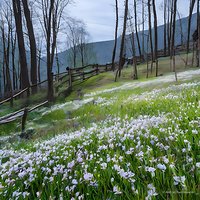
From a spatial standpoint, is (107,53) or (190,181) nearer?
(190,181)

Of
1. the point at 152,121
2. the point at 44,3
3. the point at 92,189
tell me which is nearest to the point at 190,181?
the point at 92,189

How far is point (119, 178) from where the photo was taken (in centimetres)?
209

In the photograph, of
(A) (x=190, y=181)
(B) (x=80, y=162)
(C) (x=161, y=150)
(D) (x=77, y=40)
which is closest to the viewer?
(A) (x=190, y=181)

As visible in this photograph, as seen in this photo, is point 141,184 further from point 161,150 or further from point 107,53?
point 107,53

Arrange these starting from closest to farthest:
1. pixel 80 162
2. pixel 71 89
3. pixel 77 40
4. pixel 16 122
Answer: pixel 80 162 → pixel 16 122 → pixel 71 89 → pixel 77 40

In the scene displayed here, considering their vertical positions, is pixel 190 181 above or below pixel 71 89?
above

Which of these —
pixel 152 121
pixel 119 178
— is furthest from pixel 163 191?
pixel 152 121

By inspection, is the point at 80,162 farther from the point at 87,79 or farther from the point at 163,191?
the point at 87,79

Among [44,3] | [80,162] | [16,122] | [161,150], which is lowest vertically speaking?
[16,122]

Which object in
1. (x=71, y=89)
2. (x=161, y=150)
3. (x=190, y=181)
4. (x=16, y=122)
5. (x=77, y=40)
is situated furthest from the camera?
(x=77, y=40)

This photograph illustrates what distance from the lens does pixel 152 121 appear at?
3.99m

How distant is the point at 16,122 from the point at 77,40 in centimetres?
6381

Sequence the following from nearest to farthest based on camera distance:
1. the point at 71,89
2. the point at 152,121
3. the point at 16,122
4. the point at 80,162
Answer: the point at 80,162 < the point at 152,121 < the point at 16,122 < the point at 71,89

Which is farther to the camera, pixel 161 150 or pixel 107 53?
pixel 107 53
